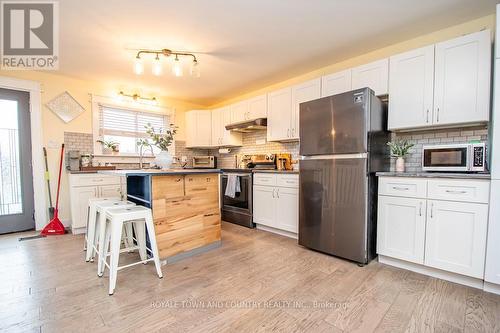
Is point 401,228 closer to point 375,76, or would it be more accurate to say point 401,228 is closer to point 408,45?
point 375,76

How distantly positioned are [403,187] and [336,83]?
1.54 m

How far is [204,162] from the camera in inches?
198

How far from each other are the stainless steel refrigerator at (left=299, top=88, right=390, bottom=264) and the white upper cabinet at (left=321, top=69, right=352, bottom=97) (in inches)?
21.6

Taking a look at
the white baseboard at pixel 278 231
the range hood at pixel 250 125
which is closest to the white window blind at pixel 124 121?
the range hood at pixel 250 125

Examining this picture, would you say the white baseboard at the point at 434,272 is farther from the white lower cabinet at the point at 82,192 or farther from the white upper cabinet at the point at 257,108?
the white lower cabinet at the point at 82,192

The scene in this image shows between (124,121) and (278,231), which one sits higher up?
(124,121)

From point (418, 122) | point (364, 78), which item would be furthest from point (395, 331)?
point (364, 78)

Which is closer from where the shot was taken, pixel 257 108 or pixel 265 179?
pixel 265 179

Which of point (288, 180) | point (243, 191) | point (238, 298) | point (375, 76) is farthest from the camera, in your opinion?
point (243, 191)

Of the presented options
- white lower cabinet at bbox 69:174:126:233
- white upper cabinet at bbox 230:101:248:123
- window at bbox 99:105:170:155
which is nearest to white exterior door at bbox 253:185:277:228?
white upper cabinet at bbox 230:101:248:123

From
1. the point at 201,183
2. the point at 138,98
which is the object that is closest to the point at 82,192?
the point at 138,98

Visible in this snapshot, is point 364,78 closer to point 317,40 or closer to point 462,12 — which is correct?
point 317,40

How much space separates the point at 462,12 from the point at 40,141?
218 inches
